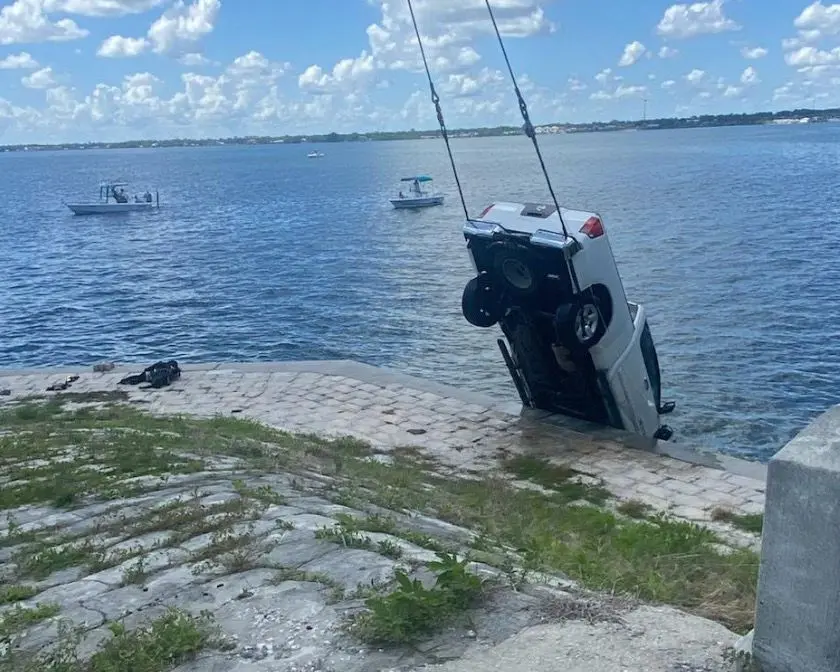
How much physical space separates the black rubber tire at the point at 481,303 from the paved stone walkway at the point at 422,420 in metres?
1.82

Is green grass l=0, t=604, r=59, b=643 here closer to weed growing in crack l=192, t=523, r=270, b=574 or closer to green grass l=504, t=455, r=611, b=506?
weed growing in crack l=192, t=523, r=270, b=574

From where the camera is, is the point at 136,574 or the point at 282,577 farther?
the point at 136,574

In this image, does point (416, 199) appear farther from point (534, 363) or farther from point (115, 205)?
point (534, 363)

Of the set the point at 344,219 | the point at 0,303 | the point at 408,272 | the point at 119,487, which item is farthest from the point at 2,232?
the point at 119,487


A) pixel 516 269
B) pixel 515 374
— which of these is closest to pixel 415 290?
pixel 515 374

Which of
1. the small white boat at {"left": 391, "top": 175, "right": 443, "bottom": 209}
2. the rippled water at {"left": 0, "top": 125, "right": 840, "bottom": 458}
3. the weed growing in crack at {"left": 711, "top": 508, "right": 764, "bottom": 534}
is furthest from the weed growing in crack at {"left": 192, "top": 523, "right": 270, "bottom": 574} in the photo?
the small white boat at {"left": 391, "top": 175, "right": 443, "bottom": 209}

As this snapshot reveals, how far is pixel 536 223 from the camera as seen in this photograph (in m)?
12.0

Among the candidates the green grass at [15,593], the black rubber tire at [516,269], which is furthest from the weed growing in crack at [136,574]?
the black rubber tire at [516,269]

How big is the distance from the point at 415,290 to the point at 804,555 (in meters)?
29.9

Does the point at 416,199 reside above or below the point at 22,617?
below

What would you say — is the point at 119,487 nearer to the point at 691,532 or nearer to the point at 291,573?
the point at 291,573

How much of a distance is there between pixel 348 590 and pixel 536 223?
7.71 m

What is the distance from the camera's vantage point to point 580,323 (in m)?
12.1

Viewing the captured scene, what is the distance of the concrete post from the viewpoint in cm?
364
